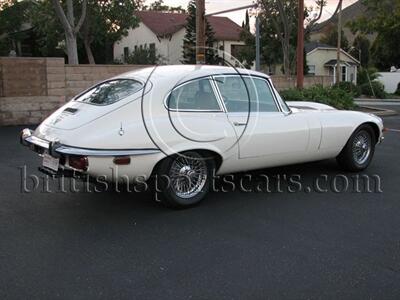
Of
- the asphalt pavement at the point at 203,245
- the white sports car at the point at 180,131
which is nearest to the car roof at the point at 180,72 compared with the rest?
the white sports car at the point at 180,131

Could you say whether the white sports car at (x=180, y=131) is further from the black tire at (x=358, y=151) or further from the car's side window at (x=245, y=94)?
the black tire at (x=358, y=151)

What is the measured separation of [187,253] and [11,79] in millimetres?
9321

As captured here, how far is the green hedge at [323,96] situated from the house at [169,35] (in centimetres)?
2713

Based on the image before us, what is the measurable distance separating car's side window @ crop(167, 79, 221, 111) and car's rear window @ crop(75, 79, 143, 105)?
0.39 metres

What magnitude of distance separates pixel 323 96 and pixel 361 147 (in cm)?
833

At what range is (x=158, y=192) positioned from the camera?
17.4ft

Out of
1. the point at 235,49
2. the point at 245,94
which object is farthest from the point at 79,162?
the point at 235,49

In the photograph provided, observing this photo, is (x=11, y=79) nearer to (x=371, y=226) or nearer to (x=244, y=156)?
(x=244, y=156)

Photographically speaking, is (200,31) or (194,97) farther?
(200,31)

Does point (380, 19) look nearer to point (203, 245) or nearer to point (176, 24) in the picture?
point (176, 24)

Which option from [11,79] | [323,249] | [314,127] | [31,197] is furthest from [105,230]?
[11,79]

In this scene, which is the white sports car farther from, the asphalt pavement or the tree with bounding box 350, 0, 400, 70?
the tree with bounding box 350, 0, 400, 70

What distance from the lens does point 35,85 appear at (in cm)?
1249

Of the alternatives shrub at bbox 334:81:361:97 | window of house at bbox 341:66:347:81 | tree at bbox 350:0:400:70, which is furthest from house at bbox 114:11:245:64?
shrub at bbox 334:81:361:97
